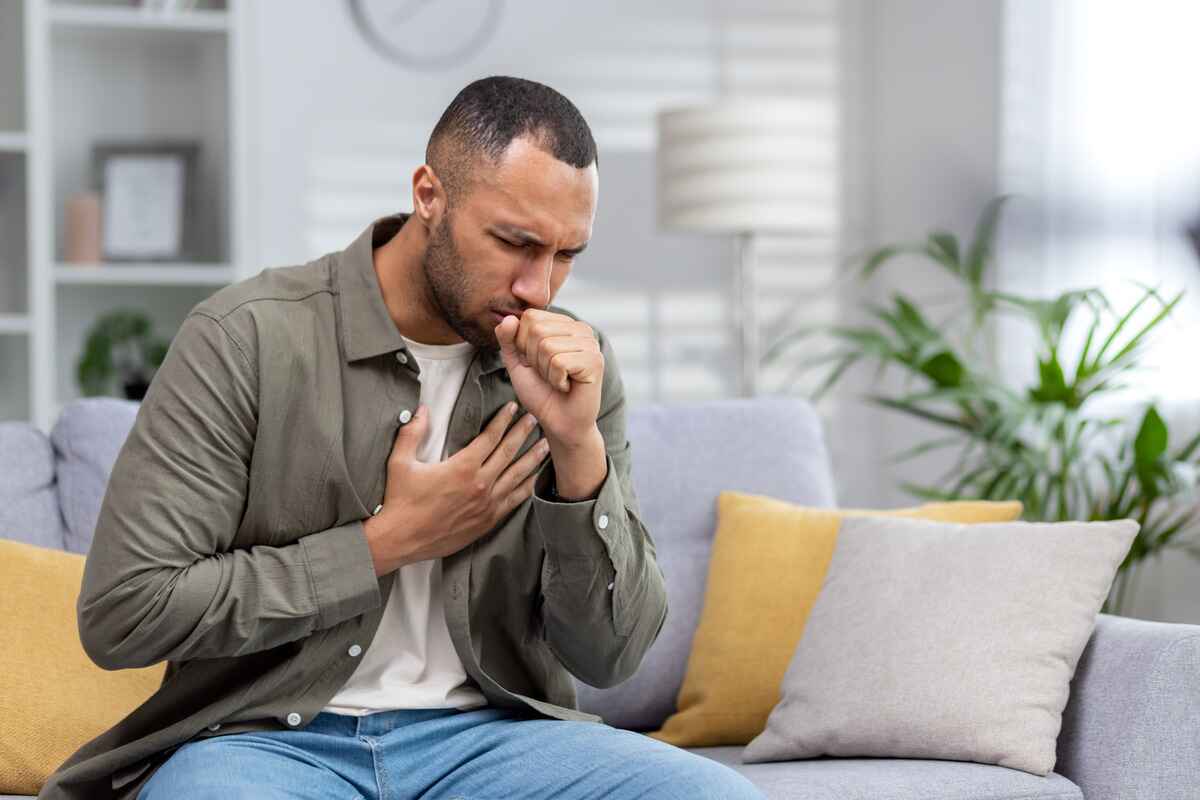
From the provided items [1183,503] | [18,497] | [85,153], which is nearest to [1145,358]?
[1183,503]

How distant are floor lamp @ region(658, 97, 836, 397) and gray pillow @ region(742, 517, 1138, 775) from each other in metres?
1.55

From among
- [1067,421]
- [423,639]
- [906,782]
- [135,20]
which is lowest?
[906,782]

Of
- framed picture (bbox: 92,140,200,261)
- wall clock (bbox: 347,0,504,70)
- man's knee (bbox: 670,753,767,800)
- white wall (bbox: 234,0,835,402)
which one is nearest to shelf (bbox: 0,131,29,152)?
framed picture (bbox: 92,140,200,261)

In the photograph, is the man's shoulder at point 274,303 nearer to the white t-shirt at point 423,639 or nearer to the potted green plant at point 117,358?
the white t-shirt at point 423,639

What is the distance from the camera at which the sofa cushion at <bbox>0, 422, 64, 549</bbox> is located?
206cm

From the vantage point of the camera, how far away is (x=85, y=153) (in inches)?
145

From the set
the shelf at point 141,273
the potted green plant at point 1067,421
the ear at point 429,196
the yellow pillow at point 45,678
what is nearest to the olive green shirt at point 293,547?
the ear at point 429,196

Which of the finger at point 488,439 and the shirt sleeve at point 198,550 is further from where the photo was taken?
the finger at point 488,439

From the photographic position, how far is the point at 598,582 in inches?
60.9

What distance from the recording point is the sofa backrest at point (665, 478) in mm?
Result: 2113

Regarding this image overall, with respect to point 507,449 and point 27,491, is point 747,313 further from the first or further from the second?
point 507,449

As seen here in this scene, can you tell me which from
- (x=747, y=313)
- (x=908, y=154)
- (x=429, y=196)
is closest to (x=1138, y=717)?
(x=429, y=196)

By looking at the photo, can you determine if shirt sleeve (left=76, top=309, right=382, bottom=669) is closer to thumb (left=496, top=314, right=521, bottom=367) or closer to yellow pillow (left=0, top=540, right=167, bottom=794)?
thumb (left=496, top=314, right=521, bottom=367)

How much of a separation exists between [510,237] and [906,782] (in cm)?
86
